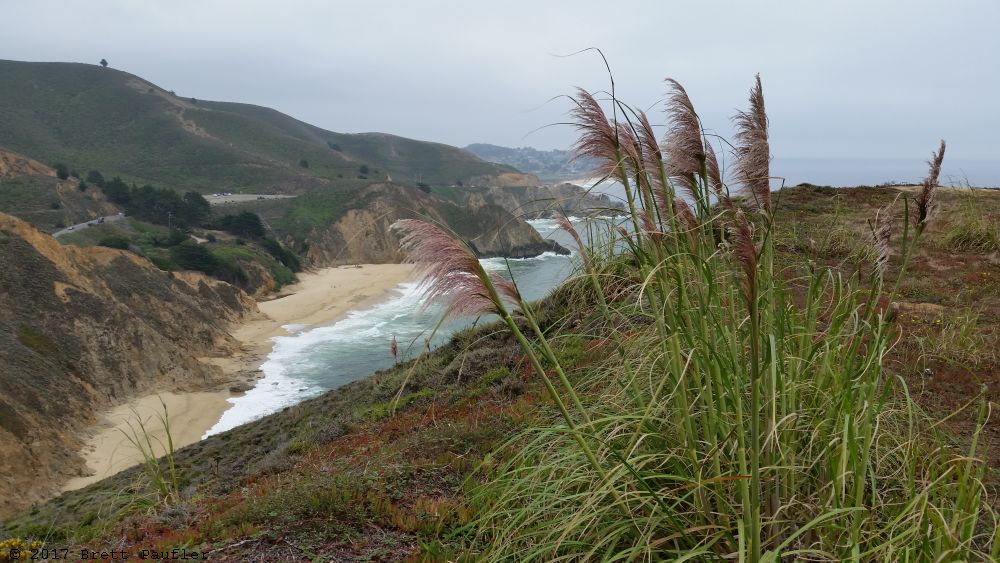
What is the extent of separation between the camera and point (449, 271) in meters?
1.92

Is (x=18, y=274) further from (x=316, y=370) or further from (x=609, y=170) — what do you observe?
(x=609, y=170)

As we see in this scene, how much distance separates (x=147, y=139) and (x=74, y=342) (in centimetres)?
7457

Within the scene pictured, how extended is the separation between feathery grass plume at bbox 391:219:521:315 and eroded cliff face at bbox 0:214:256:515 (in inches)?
703

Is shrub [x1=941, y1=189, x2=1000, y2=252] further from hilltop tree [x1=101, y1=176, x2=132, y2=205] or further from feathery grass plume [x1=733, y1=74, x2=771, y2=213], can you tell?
hilltop tree [x1=101, y1=176, x2=132, y2=205]

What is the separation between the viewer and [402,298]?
4466 centimetres

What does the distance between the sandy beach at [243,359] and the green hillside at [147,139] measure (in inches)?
1114

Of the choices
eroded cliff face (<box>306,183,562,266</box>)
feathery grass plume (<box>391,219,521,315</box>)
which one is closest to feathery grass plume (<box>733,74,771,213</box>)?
feathery grass plume (<box>391,219,521,315</box>)

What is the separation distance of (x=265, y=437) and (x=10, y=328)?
16.7 metres

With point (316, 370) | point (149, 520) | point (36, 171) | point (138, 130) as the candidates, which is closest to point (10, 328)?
point (316, 370)

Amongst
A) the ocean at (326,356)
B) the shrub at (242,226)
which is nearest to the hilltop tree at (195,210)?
the shrub at (242,226)

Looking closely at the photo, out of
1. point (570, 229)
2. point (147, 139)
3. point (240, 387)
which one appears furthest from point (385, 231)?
point (570, 229)

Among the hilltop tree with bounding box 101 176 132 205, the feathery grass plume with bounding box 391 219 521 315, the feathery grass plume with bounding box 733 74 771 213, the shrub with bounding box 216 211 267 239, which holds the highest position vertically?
the hilltop tree with bounding box 101 176 132 205

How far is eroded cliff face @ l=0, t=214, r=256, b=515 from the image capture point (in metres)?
17.1

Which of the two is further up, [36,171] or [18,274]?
[36,171]
